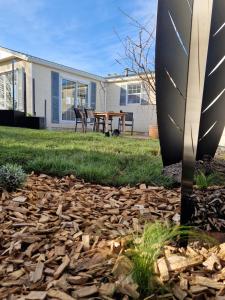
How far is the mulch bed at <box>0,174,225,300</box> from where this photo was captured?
958 millimetres

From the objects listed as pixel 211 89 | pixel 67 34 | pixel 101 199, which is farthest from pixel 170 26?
pixel 67 34

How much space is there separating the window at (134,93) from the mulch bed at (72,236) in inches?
459

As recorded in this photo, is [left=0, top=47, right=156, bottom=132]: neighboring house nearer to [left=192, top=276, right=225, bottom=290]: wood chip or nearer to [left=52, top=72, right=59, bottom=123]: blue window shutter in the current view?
[left=52, top=72, right=59, bottom=123]: blue window shutter

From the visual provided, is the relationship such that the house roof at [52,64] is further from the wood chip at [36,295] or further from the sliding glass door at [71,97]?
the wood chip at [36,295]

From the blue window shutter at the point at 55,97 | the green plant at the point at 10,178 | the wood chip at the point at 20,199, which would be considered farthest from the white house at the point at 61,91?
the wood chip at the point at 20,199

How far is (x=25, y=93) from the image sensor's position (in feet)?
33.7

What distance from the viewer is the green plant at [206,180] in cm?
207

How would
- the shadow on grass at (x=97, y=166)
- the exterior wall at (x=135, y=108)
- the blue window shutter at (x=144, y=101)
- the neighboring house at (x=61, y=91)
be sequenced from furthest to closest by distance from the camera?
the blue window shutter at (x=144, y=101)
the exterior wall at (x=135, y=108)
the neighboring house at (x=61, y=91)
the shadow on grass at (x=97, y=166)

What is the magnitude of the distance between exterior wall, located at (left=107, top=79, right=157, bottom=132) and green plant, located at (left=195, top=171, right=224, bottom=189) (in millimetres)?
9960

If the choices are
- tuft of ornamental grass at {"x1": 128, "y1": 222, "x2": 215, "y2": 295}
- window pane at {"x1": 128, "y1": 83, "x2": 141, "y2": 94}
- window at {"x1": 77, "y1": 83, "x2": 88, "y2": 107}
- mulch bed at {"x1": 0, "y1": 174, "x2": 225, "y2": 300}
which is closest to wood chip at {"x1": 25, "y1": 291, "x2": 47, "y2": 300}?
mulch bed at {"x1": 0, "y1": 174, "x2": 225, "y2": 300}

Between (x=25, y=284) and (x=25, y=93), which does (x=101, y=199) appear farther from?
(x=25, y=93)

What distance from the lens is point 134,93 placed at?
13.5 m

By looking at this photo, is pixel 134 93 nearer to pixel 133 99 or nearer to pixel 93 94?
pixel 133 99

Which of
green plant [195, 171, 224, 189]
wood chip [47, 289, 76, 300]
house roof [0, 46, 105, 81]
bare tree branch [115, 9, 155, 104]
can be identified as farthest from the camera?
house roof [0, 46, 105, 81]
